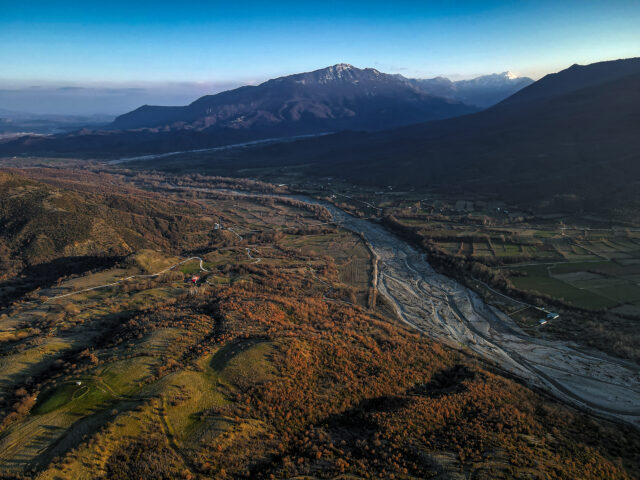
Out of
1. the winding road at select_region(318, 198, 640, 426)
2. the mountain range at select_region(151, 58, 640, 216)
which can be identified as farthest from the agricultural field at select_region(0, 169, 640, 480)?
the mountain range at select_region(151, 58, 640, 216)

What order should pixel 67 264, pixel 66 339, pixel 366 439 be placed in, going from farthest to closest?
pixel 67 264, pixel 66 339, pixel 366 439

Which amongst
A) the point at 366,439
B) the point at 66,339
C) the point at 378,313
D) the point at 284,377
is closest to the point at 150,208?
the point at 66,339

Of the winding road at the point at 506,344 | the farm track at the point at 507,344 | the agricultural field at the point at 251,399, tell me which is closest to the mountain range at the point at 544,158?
the farm track at the point at 507,344

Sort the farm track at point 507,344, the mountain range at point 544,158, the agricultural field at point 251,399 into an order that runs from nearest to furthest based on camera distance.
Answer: the agricultural field at point 251,399
the farm track at point 507,344
the mountain range at point 544,158

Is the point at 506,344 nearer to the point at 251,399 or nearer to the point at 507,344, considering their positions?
the point at 507,344

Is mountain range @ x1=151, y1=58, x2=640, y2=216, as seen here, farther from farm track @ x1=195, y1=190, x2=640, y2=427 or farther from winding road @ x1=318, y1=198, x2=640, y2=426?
winding road @ x1=318, y1=198, x2=640, y2=426

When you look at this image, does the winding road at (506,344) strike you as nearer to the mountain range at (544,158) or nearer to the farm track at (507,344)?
the farm track at (507,344)

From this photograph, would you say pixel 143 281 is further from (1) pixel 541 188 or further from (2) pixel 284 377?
(1) pixel 541 188

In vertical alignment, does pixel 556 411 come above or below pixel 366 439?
below
